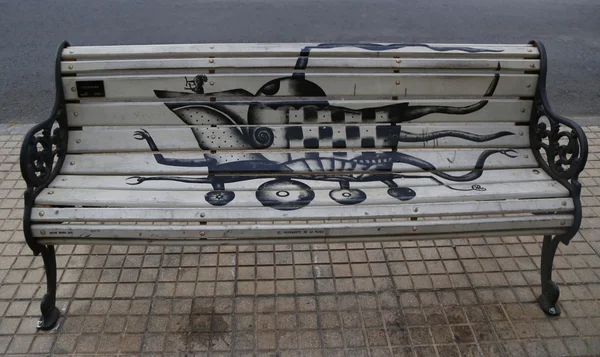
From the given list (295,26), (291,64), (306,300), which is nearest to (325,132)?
(291,64)

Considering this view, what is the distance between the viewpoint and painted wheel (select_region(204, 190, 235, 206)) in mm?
2934

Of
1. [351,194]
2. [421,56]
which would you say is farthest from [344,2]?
[351,194]

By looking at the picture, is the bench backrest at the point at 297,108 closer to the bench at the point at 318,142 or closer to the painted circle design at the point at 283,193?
the bench at the point at 318,142

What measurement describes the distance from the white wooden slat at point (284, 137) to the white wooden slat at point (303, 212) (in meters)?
0.58

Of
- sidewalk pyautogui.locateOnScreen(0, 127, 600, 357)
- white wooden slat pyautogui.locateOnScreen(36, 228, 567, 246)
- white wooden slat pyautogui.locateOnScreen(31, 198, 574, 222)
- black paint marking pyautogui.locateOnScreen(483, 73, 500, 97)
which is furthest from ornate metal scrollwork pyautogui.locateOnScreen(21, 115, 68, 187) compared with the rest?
black paint marking pyautogui.locateOnScreen(483, 73, 500, 97)

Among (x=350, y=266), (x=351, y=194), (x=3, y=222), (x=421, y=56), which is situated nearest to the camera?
(x=351, y=194)

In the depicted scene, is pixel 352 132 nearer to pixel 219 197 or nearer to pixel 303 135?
pixel 303 135

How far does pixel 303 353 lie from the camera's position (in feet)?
9.62

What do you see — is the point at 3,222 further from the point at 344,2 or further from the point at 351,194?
the point at 344,2

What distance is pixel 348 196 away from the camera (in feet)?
9.90

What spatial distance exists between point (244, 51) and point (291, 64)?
0.94 feet

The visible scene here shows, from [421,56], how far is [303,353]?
1.84 m

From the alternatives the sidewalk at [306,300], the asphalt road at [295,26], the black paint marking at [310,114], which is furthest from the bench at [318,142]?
the asphalt road at [295,26]

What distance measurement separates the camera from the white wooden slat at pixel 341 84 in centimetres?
324
